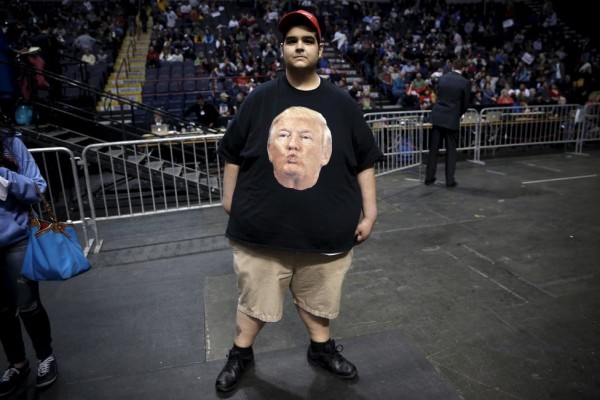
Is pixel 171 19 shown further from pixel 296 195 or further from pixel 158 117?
pixel 296 195

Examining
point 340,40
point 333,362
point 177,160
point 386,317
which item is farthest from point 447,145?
point 340,40

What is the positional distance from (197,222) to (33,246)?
3.76 metres

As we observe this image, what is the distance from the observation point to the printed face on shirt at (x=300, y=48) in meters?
2.13

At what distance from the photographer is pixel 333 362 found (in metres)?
2.68

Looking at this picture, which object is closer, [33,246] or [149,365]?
[33,246]

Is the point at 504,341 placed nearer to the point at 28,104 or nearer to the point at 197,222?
the point at 197,222

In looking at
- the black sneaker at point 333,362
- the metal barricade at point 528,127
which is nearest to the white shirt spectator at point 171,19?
the metal barricade at point 528,127

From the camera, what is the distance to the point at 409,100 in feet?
44.7

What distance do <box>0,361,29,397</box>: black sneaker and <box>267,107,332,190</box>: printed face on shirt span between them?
83.6 inches

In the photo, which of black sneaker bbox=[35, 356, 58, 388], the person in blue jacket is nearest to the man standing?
the person in blue jacket

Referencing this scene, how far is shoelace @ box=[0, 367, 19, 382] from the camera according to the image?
8.79ft

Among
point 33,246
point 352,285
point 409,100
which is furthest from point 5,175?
point 409,100

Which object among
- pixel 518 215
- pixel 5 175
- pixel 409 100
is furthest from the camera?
pixel 409 100

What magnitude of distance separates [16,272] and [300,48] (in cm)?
201
